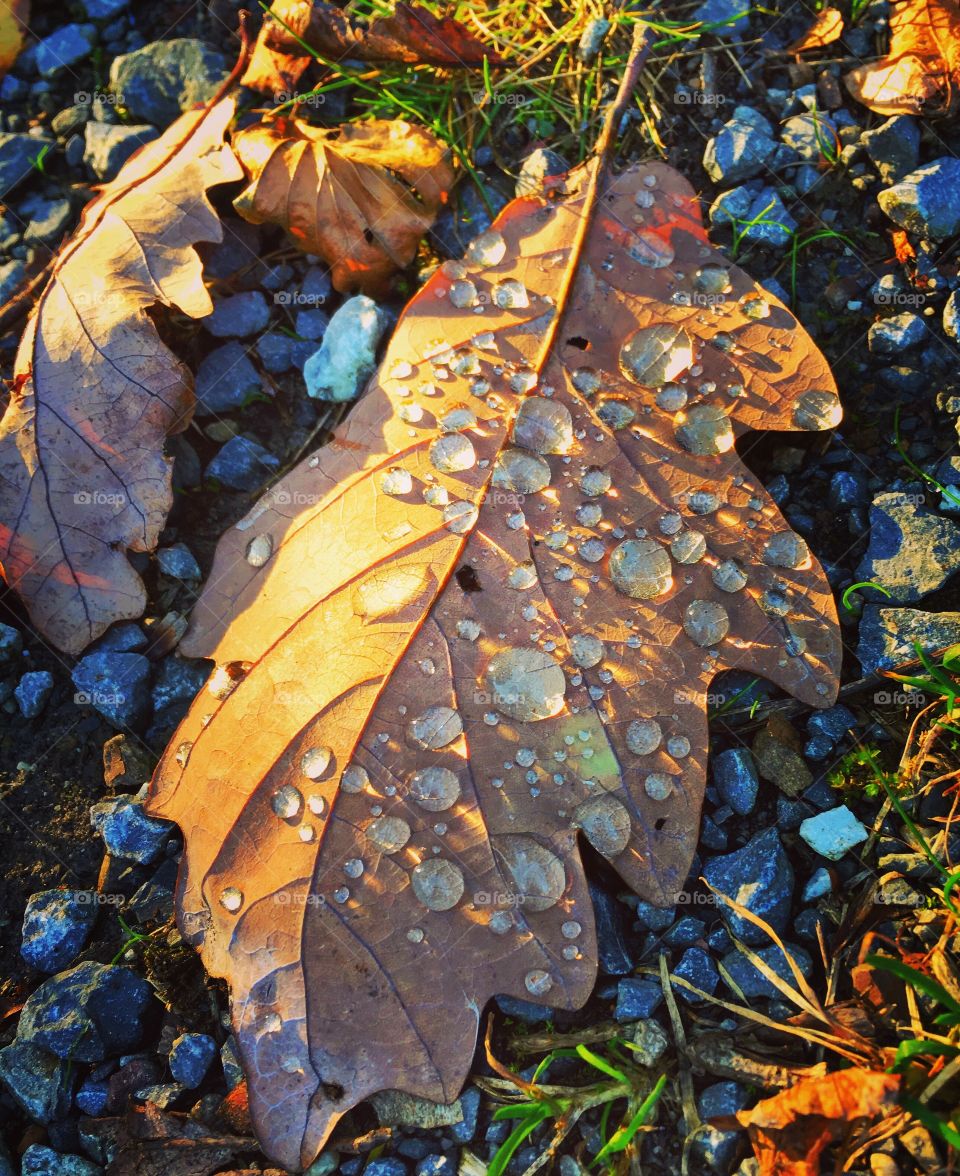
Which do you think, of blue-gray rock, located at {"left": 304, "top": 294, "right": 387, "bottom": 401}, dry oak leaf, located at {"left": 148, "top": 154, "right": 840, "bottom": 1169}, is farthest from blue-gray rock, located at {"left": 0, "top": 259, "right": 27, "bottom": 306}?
dry oak leaf, located at {"left": 148, "top": 154, "right": 840, "bottom": 1169}

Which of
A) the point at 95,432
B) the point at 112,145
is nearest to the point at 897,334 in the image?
the point at 95,432

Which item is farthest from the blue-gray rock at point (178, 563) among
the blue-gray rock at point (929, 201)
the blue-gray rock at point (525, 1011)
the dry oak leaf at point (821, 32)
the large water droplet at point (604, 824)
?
the dry oak leaf at point (821, 32)

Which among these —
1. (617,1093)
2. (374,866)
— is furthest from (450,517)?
(617,1093)

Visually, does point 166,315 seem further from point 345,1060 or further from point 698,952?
point 698,952

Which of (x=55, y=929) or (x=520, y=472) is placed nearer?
(x=520, y=472)

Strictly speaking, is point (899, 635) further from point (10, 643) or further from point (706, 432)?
point (10, 643)

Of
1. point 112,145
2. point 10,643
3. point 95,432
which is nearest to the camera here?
point 95,432
